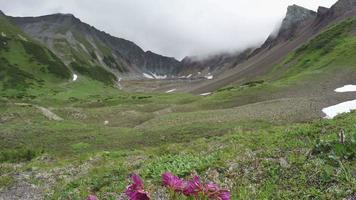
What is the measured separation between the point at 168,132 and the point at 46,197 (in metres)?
27.9

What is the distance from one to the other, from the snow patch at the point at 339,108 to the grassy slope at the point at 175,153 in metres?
11.6

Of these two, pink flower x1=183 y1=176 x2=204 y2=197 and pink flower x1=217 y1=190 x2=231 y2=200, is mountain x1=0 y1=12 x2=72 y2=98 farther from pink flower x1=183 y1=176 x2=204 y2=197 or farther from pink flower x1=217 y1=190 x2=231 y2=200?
pink flower x1=217 y1=190 x2=231 y2=200

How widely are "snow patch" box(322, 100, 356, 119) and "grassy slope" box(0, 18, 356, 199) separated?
11591mm

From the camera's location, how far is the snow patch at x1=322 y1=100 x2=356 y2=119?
59.4 meters

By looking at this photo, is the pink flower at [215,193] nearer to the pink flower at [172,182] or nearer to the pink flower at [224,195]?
the pink flower at [224,195]

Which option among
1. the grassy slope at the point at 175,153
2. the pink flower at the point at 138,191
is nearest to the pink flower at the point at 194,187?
the grassy slope at the point at 175,153

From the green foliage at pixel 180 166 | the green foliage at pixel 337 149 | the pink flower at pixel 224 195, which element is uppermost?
the pink flower at pixel 224 195

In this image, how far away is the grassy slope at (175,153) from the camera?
15.0 m

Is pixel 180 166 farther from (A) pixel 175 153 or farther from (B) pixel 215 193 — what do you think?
(B) pixel 215 193

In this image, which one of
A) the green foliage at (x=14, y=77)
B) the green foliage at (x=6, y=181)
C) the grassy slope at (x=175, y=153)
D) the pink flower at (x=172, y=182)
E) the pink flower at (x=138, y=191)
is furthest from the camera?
the green foliage at (x=14, y=77)

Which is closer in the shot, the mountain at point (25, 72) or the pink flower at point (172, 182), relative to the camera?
the pink flower at point (172, 182)

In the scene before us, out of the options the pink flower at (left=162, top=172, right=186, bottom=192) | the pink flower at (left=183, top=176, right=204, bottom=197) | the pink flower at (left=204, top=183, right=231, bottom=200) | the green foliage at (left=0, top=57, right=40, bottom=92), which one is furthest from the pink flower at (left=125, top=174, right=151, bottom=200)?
the green foliage at (left=0, top=57, right=40, bottom=92)

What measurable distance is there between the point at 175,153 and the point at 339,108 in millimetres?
40858

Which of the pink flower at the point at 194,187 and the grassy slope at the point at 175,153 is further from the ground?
→ the pink flower at the point at 194,187
